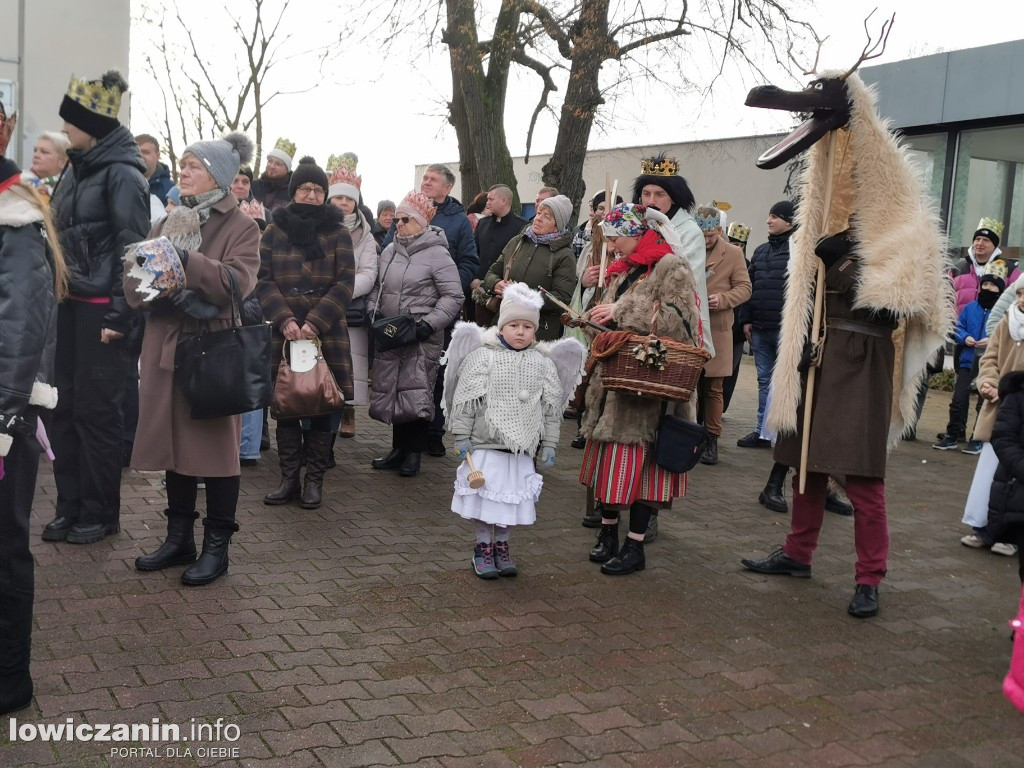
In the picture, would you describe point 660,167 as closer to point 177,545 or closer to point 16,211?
point 177,545

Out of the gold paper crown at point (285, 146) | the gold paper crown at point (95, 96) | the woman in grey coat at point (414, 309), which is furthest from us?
the gold paper crown at point (285, 146)

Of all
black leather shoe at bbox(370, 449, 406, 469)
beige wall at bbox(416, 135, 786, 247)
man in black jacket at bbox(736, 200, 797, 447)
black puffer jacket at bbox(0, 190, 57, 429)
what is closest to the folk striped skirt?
black leather shoe at bbox(370, 449, 406, 469)

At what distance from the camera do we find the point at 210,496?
5.29 metres

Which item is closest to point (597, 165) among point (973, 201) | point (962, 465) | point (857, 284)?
point (973, 201)

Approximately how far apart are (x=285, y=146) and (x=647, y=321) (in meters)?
5.52

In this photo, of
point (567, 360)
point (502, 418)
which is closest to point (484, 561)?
point (502, 418)

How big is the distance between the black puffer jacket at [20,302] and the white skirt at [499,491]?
2442mm

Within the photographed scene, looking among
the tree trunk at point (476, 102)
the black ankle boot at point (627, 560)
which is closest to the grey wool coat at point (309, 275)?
the black ankle boot at point (627, 560)

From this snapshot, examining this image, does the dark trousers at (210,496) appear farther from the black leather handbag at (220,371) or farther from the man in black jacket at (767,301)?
the man in black jacket at (767,301)

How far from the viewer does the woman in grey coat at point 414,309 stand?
7.74 m

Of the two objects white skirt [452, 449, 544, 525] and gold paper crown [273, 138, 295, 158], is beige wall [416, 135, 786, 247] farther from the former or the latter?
white skirt [452, 449, 544, 525]

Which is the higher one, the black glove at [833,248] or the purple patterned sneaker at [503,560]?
the black glove at [833,248]

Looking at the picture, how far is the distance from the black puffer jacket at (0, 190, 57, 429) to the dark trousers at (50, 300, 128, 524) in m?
2.13

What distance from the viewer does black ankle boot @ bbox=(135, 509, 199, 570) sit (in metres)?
5.36
